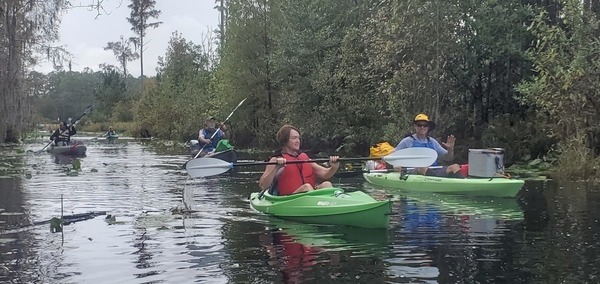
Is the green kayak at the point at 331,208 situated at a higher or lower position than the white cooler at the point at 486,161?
lower

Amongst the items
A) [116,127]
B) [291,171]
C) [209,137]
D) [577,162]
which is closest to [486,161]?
[577,162]

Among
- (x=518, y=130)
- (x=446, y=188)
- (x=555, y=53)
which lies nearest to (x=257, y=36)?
(x=518, y=130)

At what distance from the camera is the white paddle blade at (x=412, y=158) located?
10.4 metres

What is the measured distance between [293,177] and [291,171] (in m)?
0.09

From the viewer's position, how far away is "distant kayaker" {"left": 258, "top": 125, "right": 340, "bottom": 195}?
898cm

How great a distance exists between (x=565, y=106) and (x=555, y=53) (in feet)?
3.75

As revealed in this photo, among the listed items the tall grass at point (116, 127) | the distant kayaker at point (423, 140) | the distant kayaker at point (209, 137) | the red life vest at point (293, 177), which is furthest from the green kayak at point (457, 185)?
the tall grass at point (116, 127)

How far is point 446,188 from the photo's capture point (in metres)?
12.0

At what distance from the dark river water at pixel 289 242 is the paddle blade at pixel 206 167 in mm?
562

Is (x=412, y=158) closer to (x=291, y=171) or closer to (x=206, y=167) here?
(x=291, y=171)

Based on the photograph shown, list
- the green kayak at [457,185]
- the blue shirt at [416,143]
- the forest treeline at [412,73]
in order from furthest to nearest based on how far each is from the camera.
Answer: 1. the forest treeline at [412,73]
2. the blue shirt at [416,143]
3. the green kayak at [457,185]

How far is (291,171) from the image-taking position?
929 cm

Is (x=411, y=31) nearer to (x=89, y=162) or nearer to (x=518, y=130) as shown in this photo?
(x=518, y=130)

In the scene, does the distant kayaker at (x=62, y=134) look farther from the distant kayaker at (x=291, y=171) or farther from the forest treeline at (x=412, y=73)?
the distant kayaker at (x=291, y=171)
